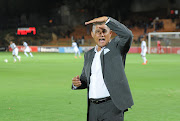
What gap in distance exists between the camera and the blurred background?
2574 inches

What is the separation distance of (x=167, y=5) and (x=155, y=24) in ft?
22.3

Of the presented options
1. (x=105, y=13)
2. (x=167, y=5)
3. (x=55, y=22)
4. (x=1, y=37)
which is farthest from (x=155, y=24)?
(x=1, y=37)

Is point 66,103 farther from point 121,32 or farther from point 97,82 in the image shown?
point 121,32

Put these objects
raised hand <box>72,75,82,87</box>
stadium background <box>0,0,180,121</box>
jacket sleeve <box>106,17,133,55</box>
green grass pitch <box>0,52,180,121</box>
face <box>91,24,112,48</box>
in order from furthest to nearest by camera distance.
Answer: stadium background <box>0,0,180,121</box>, green grass pitch <box>0,52,180,121</box>, raised hand <box>72,75,82,87</box>, face <box>91,24,112,48</box>, jacket sleeve <box>106,17,133,55</box>

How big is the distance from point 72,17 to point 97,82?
71190 millimetres

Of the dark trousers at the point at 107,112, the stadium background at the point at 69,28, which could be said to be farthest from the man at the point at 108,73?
the stadium background at the point at 69,28

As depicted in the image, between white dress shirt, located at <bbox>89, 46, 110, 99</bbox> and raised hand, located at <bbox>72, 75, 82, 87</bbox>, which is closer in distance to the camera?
white dress shirt, located at <bbox>89, 46, 110, 99</bbox>

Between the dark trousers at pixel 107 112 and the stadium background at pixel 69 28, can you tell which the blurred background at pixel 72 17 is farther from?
the dark trousers at pixel 107 112

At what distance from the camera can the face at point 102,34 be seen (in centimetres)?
442

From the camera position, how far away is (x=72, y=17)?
246 feet

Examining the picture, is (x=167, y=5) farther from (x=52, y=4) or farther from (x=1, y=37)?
(x=1, y=37)

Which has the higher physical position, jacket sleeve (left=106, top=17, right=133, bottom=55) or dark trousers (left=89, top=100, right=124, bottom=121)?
jacket sleeve (left=106, top=17, right=133, bottom=55)

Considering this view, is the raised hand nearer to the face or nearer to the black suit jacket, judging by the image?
the black suit jacket

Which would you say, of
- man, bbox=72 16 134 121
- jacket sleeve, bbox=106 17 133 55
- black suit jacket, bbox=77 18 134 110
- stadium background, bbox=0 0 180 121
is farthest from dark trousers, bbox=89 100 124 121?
stadium background, bbox=0 0 180 121
